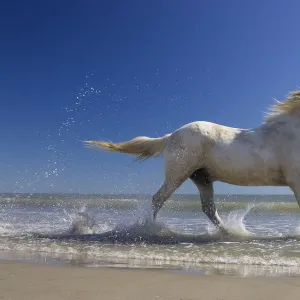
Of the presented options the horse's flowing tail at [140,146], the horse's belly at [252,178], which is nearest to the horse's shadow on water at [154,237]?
the horse's belly at [252,178]

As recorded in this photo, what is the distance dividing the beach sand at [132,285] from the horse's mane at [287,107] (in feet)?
11.9

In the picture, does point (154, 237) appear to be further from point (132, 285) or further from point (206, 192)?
point (132, 285)

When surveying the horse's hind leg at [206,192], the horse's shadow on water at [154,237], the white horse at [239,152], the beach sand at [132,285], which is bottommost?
the beach sand at [132,285]

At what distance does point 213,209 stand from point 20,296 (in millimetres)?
4669

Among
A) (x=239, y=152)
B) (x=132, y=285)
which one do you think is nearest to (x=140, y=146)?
(x=239, y=152)

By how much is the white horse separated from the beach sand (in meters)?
3.02

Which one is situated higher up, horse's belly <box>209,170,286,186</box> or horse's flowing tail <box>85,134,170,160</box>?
horse's flowing tail <box>85,134,170,160</box>

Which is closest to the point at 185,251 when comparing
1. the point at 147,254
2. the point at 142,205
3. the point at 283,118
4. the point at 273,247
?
the point at 147,254

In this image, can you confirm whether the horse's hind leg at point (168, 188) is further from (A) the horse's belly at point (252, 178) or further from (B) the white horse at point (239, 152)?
(A) the horse's belly at point (252, 178)

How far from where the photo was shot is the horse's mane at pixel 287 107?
623 cm

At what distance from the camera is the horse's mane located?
6.23 m

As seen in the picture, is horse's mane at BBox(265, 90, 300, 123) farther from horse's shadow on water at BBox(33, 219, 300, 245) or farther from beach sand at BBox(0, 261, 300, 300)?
beach sand at BBox(0, 261, 300, 300)

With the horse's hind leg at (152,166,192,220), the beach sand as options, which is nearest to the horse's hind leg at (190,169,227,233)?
the horse's hind leg at (152,166,192,220)

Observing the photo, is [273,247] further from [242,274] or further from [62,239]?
[62,239]
